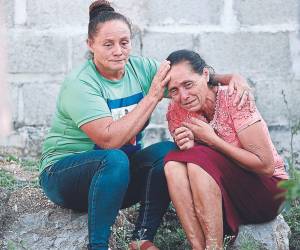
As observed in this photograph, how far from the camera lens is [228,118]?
163 inches

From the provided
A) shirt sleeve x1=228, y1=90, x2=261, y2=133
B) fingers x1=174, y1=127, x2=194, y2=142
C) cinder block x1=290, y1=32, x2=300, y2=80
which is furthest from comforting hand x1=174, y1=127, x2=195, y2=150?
cinder block x1=290, y1=32, x2=300, y2=80

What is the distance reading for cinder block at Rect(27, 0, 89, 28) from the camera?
5895 mm

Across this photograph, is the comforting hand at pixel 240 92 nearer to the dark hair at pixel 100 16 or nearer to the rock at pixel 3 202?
the dark hair at pixel 100 16

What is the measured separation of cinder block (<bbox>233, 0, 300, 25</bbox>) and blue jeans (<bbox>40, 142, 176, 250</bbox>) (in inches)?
71.5

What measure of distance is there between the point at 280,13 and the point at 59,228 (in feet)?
8.28

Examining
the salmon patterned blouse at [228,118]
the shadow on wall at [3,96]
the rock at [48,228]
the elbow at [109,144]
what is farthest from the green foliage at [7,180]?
the salmon patterned blouse at [228,118]

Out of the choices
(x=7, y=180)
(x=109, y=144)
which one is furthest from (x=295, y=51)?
(x=109, y=144)

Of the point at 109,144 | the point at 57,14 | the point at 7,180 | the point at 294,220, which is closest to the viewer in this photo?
the point at 109,144

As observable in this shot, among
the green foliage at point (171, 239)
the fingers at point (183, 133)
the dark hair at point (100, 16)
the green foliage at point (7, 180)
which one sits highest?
the dark hair at point (100, 16)

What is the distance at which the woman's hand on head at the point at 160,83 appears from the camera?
4.04m

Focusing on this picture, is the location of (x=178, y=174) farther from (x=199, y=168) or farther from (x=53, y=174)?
(x=53, y=174)

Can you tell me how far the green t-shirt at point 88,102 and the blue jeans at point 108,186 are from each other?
0.09 m

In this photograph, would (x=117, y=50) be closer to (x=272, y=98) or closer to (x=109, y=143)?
(x=109, y=143)

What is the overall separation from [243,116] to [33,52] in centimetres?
234
